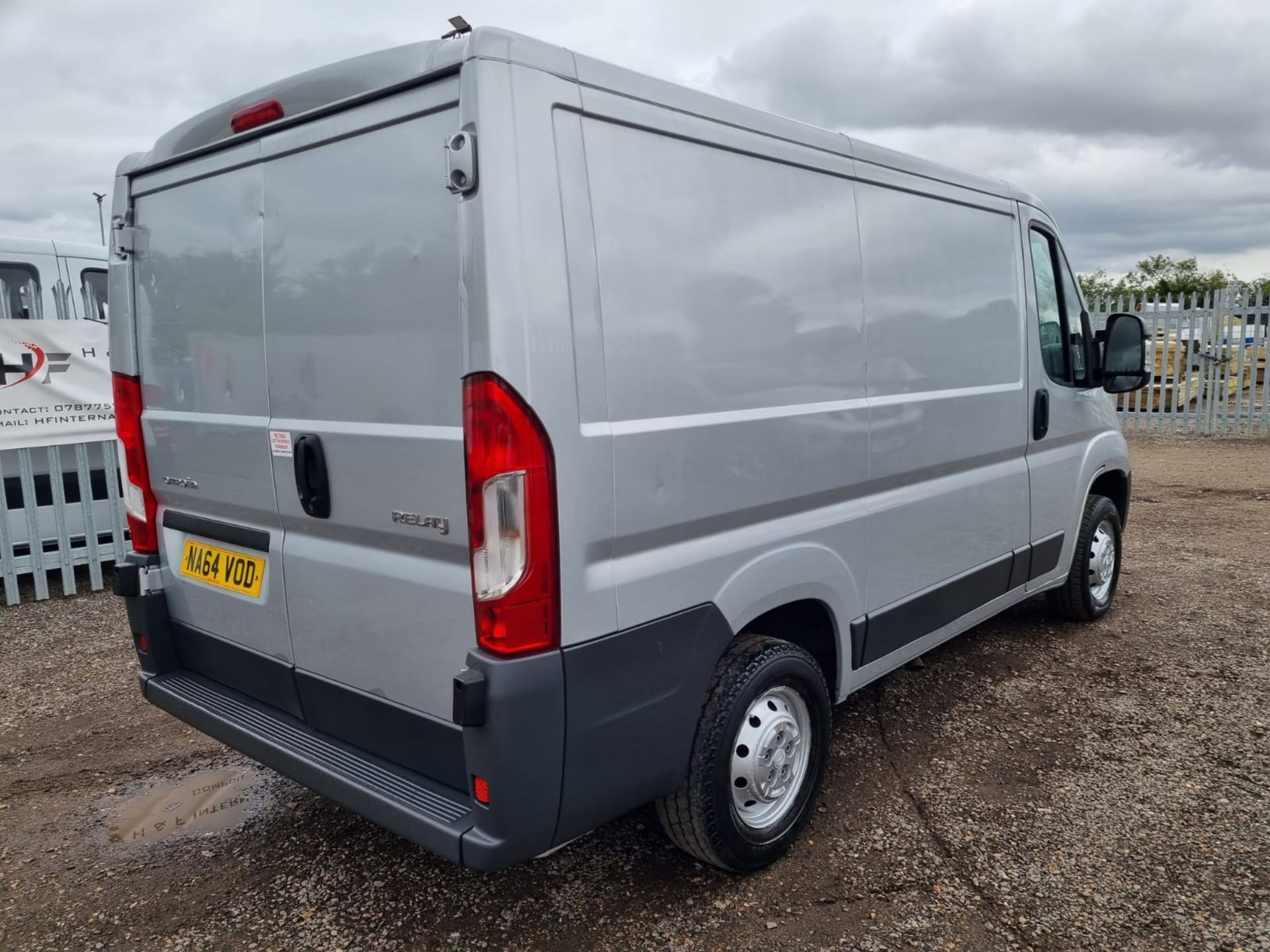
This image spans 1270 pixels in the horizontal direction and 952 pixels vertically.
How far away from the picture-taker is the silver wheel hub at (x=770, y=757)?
270cm

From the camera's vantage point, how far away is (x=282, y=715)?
2807 millimetres

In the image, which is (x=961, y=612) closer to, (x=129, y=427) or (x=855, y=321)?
(x=855, y=321)

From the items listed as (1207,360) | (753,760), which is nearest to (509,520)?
(753,760)

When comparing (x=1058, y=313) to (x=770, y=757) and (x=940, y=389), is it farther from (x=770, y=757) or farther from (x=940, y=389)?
(x=770, y=757)

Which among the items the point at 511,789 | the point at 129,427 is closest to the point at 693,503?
the point at 511,789

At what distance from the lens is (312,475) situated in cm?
250

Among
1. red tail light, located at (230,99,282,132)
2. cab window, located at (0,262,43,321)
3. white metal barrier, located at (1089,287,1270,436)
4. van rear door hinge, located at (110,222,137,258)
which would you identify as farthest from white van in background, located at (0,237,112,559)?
white metal barrier, located at (1089,287,1270,436)

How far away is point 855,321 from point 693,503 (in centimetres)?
98

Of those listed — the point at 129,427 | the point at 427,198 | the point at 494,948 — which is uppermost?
the point at 427,198

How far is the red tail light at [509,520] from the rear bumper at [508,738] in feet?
0.26

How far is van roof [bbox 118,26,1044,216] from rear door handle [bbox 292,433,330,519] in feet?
2.84

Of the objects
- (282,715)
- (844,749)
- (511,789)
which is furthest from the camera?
(844,749)

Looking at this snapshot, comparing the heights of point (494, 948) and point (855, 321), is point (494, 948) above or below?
below

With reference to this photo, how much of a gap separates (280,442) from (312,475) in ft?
0.57
